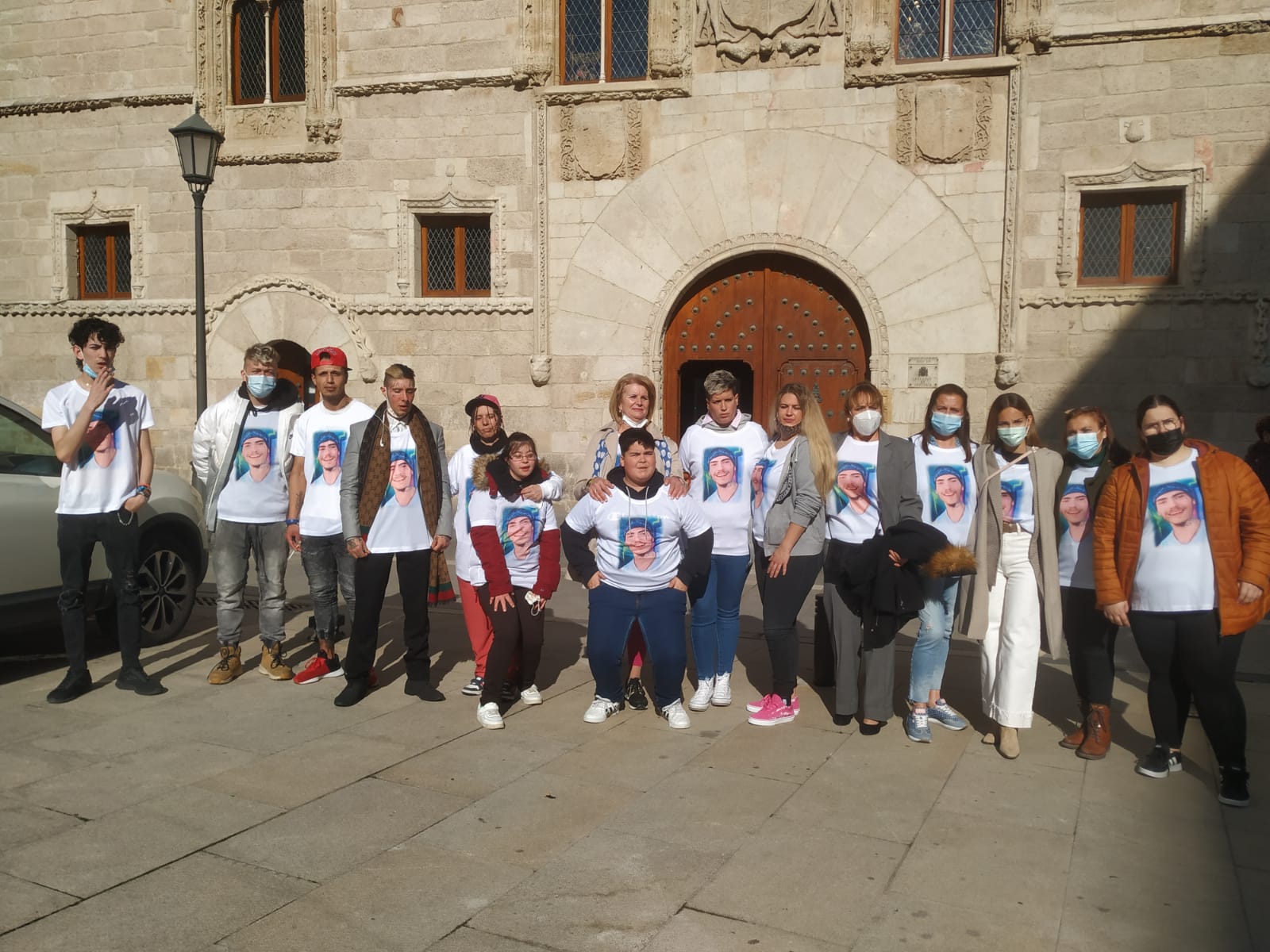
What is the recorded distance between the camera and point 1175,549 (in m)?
4.96

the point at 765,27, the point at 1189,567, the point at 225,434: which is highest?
the point at 765,27

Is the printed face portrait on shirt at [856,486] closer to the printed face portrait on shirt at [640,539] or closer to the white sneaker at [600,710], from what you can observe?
the printed face portrait on shirt at [640,539]

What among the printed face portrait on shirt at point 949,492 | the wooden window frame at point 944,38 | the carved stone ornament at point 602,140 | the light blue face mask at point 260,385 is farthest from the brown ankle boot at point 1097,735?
the carved stone ornament at point 602,140

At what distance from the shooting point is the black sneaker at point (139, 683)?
636 cm

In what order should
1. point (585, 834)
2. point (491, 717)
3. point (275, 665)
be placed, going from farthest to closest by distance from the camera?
point (275, 665)
point (491, 717)
point (585, 834)

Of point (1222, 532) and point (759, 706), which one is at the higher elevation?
point (1222, 532)

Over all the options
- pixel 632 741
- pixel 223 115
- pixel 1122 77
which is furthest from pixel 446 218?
pixel 632 741

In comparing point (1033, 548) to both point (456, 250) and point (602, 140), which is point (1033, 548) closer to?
point (602, 140)

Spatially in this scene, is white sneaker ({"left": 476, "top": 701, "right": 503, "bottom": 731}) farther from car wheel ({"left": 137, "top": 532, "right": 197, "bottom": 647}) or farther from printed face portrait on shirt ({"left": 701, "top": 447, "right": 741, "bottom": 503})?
car wheel ({"left": 137, "top": 532, "right": 197, "bottom": 647})

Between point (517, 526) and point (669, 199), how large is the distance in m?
8.00

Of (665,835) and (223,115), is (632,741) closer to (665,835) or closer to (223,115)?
(665,835)

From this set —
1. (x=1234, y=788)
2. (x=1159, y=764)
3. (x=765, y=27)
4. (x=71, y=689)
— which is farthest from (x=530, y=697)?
(x=765, y=27)

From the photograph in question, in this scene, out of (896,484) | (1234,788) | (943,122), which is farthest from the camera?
(943,122)

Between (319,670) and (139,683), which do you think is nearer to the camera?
(139,683)
